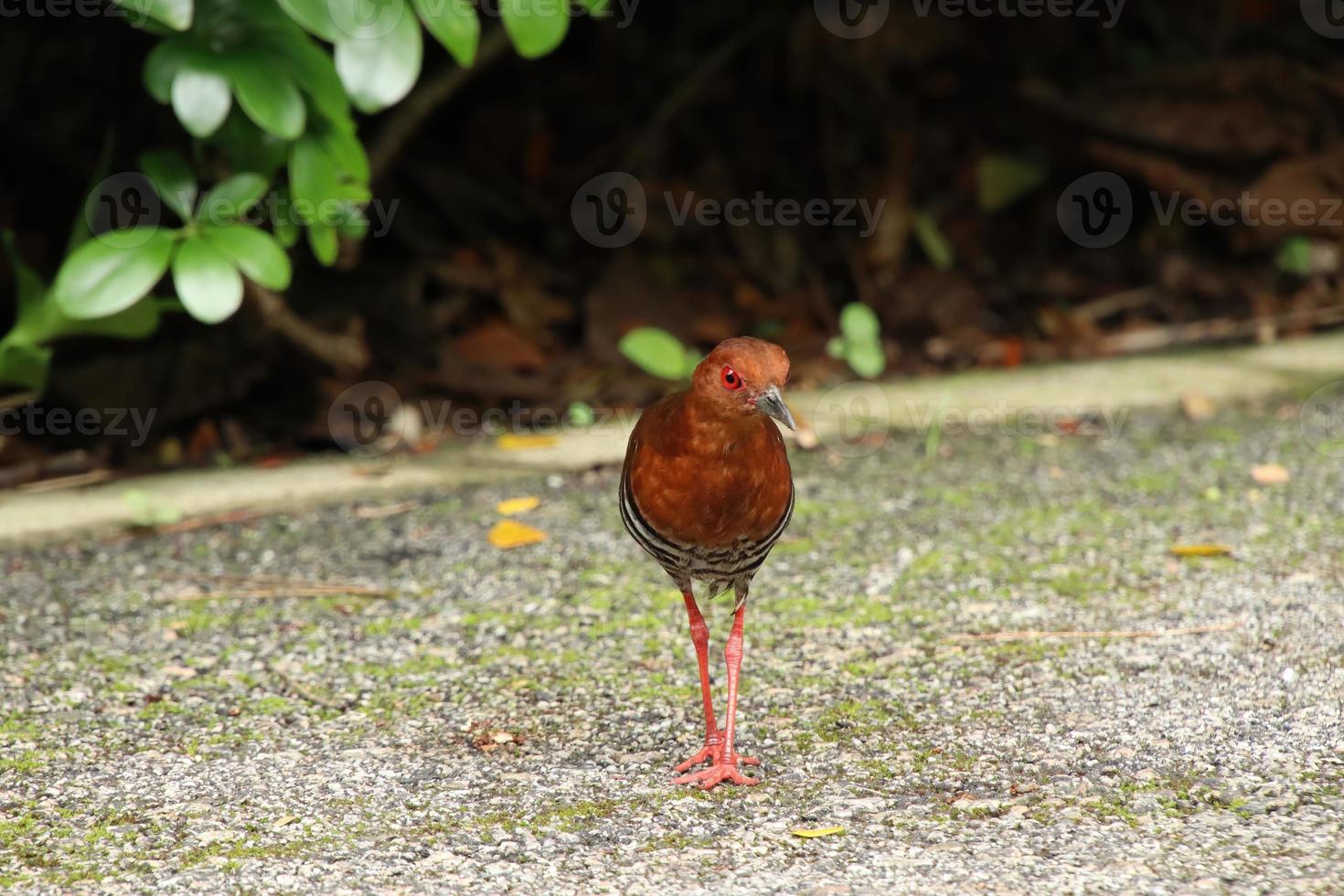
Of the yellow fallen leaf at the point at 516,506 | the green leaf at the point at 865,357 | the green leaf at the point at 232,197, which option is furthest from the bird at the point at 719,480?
the green leaf at the point at 865,357

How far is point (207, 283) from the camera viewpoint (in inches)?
146

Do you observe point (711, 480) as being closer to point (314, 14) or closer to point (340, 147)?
point (314, 14)

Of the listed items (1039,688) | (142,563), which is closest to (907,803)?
(1039,688)

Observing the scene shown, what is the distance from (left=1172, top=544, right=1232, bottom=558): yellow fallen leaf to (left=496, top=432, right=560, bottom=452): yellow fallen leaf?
1989 millimetres

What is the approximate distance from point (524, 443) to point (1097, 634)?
2098 mm

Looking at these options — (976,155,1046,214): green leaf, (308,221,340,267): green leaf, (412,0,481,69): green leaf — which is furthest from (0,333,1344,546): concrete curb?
(412,0,481,69): green leaf

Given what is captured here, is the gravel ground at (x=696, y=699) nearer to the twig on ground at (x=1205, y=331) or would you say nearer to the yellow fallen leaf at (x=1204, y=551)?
the yellow fallen leaf at (x=1204, y=551)

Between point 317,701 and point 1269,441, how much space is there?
123 inches

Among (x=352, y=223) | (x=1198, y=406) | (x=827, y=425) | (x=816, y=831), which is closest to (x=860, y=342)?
(x=827, y=425)

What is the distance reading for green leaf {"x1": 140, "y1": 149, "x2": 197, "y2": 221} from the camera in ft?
13.2

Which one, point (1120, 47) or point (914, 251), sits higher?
point (1120, 47)

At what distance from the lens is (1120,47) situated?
686cm

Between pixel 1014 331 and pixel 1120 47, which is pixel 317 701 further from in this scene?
pixel 1120 47

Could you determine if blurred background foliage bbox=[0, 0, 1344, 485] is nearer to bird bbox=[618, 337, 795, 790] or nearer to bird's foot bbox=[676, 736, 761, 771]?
bird bbox=[618, 337, 795, 790]
